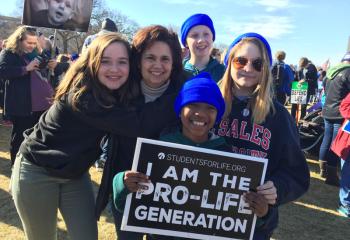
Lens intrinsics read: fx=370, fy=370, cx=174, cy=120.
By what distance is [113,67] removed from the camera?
233 cm

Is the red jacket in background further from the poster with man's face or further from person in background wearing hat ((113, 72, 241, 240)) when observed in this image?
the poster with man's face

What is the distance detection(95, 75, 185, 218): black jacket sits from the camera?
2.29m

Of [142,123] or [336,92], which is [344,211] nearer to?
[336,92]

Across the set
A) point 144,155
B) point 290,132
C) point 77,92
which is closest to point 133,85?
point 77,92

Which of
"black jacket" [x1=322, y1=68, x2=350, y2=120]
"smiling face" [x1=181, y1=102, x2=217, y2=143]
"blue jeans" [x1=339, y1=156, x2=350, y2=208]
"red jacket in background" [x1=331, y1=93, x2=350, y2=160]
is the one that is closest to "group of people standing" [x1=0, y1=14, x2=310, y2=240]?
"smiling face" [x1=181, y1=102, x2=217, y2=143]

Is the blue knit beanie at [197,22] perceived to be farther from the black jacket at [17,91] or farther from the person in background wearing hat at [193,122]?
the black jacket at [17,91]

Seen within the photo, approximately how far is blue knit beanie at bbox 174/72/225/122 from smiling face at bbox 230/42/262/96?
22cm

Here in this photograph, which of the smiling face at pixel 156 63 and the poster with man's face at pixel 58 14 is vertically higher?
the poster with man's face at pixel 58 14

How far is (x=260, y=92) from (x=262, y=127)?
222 millimetres

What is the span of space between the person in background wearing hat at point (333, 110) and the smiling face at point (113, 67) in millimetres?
4702

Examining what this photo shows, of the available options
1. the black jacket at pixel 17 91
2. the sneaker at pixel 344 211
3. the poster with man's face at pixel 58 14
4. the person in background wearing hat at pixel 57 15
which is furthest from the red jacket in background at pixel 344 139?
the person in background wearing hat at pixel 57 15

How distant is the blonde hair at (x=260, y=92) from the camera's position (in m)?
2.28

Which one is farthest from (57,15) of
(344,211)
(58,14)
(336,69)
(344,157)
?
(344,211)

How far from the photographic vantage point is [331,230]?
4.78 m
